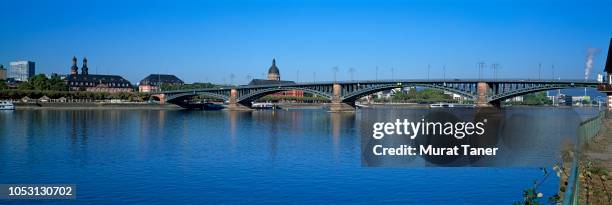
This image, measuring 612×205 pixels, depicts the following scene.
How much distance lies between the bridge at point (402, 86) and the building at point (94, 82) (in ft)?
202

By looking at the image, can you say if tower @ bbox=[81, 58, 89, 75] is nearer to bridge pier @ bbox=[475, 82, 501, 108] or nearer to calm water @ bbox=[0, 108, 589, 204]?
bridge pier @ bbox=[475, 82, 501, 108]

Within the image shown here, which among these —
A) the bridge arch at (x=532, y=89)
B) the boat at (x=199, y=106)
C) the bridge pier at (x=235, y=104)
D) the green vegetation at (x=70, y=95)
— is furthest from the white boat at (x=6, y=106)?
the bridge arch at (x=532, y=89)

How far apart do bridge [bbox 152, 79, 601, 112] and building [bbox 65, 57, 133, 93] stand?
202 feet

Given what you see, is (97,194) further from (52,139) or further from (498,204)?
(52,139)

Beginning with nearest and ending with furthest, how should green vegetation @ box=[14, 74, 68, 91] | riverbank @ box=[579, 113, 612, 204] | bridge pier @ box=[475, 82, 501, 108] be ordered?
riverbank @ box=[579, 113, 612, 204] → bridge pier @ box=[475, 82, 501, 108] → green vegetation @ box=[14, 74, 68, 91]

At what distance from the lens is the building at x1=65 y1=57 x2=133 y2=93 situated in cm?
18575

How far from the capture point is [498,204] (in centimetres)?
2248

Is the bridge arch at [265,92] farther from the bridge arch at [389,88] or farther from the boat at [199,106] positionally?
the boat at [199,106]

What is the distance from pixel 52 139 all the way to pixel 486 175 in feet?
101

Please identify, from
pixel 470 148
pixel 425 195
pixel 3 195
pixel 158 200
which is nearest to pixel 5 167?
pixel 3 195

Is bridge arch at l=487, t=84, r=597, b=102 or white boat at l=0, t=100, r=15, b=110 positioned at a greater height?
bridge arch at l=487, t=84, r=597, b=102

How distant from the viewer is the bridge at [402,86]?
3573 inches

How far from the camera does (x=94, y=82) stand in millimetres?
190250

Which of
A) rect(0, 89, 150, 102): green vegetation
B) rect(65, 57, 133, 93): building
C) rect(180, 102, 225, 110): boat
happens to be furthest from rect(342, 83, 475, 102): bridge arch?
rect(65, 57, 133, 93): building
